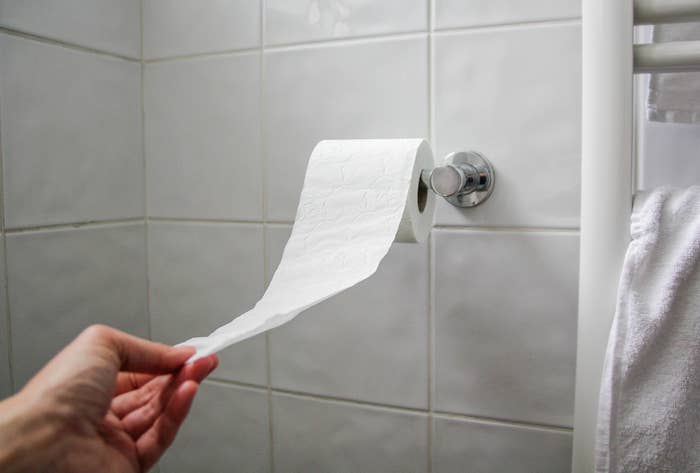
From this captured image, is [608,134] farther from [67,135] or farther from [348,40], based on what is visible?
[67,135]

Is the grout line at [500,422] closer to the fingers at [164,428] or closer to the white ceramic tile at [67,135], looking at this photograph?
the fingers at [164,428]

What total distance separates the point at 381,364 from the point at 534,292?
7.8 inches

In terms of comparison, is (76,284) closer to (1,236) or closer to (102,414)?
(1,236)

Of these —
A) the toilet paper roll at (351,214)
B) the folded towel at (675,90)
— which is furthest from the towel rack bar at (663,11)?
the toilet paper roll at (351,214)

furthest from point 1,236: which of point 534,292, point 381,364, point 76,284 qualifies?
point 534,292

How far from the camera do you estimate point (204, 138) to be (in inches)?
A: 30.9

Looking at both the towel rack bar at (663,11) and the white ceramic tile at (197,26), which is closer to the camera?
the towel rack bar at (663,11)

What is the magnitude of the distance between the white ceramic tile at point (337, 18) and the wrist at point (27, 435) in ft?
1.69

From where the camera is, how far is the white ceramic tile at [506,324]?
629 mm

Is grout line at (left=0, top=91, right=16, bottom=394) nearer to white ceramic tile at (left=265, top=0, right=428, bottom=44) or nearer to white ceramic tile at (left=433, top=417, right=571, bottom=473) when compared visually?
white ceramic tile at (left=265, top=0, right=428, bottom=44)

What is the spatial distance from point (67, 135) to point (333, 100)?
32 centimetres

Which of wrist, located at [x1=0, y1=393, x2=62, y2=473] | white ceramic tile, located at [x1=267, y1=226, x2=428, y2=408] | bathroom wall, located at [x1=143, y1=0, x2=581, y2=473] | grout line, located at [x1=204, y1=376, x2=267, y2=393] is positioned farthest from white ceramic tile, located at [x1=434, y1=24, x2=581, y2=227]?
wrist, located at [x1=0, y1=393, x2=62, y2=473]

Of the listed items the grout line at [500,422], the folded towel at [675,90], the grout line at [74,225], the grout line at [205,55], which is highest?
the grout line at [205,55]

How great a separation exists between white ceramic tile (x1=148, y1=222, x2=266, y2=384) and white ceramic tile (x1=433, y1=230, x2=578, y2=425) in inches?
9.6
